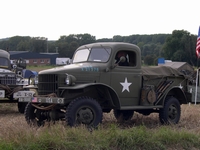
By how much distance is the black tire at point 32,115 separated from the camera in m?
9.93

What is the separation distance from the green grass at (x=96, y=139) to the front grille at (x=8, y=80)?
5975mm

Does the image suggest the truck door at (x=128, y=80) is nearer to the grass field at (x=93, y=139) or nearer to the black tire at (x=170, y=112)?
the black tire at (x=170, y=112)

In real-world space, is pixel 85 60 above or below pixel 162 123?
above

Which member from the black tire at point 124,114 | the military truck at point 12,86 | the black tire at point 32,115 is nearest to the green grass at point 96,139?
the black tire at point 32,115

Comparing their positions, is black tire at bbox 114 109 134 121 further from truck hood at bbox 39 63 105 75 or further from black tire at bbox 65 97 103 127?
black tire at bbox 65 97 103 127

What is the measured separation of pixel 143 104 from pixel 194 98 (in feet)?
7.90

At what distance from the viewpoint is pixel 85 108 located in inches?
356

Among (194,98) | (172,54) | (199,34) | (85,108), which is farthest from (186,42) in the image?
(85,108)

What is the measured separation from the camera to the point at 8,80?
544 inches

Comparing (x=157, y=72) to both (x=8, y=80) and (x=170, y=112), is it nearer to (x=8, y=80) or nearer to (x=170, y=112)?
(x=170, y=112)

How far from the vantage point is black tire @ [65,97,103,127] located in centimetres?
876

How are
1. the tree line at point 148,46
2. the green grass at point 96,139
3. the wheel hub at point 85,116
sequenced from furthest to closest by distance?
the tree line at point 148,46
the wheel hub at point 85,116
the green grass at point 96,139

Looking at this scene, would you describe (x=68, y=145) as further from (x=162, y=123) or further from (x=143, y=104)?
(x=162, y=123)

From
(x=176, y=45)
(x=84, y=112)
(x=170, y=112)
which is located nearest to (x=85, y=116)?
(x=84, y=112)
